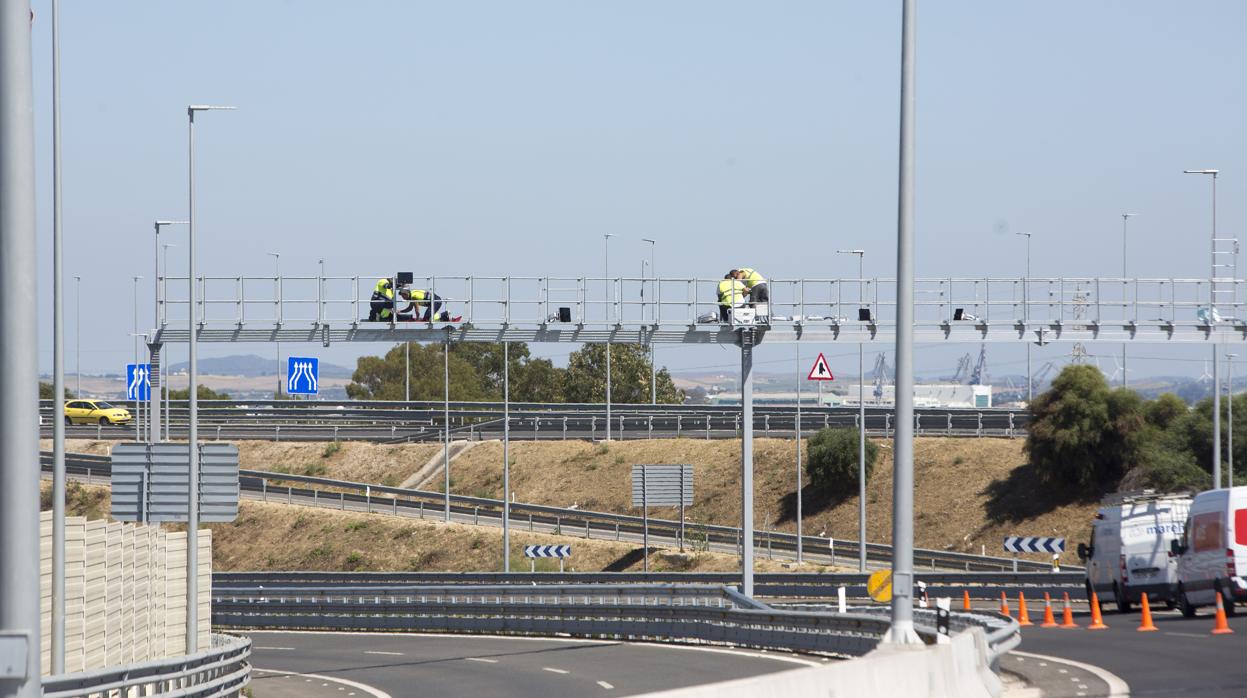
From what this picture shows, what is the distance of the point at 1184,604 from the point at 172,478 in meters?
18.4

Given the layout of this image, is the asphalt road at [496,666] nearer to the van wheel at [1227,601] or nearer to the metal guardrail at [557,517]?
the van wheel at [1227,601]

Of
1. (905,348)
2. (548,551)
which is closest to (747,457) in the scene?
(905,348)

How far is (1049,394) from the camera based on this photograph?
223ft

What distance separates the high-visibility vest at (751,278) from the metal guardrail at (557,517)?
2236 cm

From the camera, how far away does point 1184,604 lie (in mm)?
32219

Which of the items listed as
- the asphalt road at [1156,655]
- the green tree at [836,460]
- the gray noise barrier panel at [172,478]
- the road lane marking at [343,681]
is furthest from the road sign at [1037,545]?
the gray noise barrier panel at [172,478]

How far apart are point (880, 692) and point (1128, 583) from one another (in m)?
22.7

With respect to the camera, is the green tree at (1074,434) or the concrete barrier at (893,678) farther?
the green tree at (1074,434)

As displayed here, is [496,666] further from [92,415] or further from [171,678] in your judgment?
[92,415]

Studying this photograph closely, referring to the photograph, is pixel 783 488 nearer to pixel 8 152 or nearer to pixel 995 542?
pixel 995 542

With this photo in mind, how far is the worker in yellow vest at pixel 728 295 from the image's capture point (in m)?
35.0

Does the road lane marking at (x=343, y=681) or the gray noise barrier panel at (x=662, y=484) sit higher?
the gray noise barrier panel at (x=662, y=484)

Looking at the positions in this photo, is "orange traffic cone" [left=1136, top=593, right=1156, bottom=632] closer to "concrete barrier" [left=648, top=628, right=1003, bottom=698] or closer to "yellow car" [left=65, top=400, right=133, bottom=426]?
"concrete barrier" [left=648, top=628, right=1003, bottom=698]

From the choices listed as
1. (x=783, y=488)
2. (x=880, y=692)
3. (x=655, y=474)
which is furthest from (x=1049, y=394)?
(x=880, y=692)
